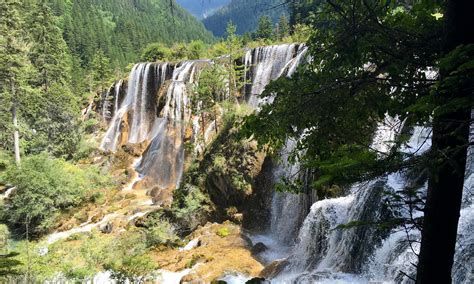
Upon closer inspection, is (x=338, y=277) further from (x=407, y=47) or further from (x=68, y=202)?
(x=68, y=202)

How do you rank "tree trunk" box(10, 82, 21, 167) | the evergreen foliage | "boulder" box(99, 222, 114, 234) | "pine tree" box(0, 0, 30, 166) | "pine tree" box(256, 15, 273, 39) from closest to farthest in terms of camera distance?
"boulder" box(99, 222, 114, 234), the evergreen foliage, "pine tree" box(0, 0, 30, 166), "tree trunk" box(10, 82, 21, 167), "pine tree" box(256, 15, 273, 39)

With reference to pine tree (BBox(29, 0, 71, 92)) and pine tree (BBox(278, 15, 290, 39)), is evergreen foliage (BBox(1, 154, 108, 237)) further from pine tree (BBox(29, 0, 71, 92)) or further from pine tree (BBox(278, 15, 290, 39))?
pine tree (BBox(278, 15, 290, 39))

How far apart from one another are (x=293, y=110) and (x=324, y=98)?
0.30 meters

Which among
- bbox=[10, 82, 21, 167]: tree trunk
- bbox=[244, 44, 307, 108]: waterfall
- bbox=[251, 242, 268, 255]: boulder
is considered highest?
bbox=[244, 44, 307, 108]: waterfall

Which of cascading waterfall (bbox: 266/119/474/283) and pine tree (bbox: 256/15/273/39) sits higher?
pine tree (bbox: 256/15/273/39)

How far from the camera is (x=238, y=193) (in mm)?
16203

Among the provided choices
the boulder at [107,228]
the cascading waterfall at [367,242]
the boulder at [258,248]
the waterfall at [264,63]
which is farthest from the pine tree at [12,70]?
the cascading waterfall at [367,242]

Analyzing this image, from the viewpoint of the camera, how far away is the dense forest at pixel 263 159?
9.33 feet

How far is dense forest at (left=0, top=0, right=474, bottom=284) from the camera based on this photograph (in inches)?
112

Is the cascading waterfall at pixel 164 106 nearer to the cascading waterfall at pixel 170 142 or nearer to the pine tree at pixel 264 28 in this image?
the cascading waterfall at pixel 170 142

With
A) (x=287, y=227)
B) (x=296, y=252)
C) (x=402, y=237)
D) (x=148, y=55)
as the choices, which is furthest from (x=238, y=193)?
(x=148, y=55)

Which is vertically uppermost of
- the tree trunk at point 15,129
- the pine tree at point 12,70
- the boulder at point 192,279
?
the pine tree at point 12,70

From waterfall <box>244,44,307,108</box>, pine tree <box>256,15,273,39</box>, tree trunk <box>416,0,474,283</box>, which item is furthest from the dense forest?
pine tree <box>256,15,273,39</box>

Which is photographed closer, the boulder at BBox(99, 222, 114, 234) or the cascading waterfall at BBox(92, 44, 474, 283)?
the cascading waterfall at BBox(92, 44, 474, 283)
